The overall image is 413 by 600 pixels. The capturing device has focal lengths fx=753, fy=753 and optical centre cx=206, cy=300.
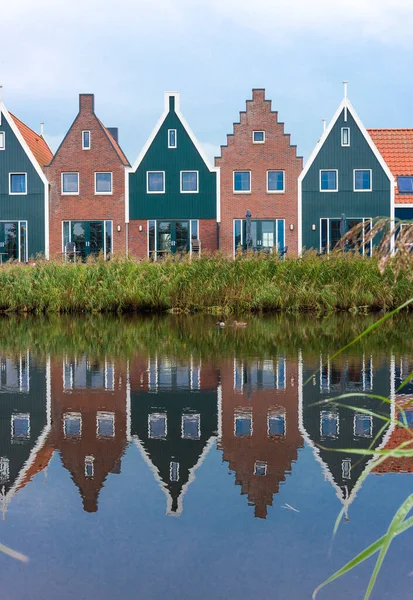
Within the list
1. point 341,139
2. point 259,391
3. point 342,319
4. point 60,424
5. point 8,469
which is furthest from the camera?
point 341,139

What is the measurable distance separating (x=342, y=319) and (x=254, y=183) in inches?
844

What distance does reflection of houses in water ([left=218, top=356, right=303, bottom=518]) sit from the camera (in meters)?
4.58

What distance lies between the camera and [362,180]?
37125 millimetres

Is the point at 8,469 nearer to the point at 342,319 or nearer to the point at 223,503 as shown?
the point at 223,503

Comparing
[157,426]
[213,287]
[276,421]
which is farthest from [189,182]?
[157,426]

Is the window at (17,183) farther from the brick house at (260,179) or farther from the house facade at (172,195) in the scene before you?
the brick house at (260,179)

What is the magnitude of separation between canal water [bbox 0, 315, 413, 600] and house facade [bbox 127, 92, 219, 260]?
28.0m

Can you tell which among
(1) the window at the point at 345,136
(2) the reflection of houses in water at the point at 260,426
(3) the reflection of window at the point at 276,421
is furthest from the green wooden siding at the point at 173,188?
(3) the reflection of window at the point at 276,421

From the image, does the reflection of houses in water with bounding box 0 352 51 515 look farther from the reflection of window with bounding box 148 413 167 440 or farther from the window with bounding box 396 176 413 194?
the window with bounding box 396 176 413 194

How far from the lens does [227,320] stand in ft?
57.1

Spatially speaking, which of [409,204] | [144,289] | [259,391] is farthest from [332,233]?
[259,391]

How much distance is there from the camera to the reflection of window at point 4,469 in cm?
462

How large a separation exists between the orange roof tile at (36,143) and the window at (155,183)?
228 inches

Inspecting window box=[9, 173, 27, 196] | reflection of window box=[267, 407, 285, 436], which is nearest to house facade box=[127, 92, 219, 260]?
window box=[9, 173, 27, 196]
